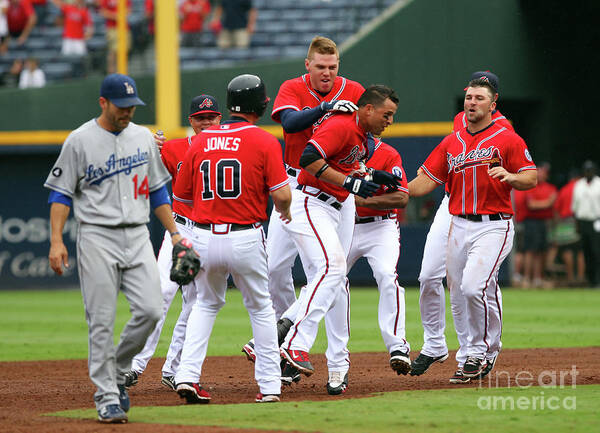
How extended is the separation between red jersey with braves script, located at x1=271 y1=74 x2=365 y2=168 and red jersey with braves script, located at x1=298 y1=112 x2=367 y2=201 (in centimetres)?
28

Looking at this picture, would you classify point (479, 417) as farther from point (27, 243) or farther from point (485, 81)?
point (27, 243)

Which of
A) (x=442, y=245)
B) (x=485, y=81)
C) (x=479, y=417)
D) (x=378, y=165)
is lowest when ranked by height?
(x=479, y=417)

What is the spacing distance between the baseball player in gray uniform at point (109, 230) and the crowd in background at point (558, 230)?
1358cm

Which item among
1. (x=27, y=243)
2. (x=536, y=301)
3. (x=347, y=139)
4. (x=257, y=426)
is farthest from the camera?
(x=27, y=243)

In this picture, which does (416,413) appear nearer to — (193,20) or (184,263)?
(184,263)

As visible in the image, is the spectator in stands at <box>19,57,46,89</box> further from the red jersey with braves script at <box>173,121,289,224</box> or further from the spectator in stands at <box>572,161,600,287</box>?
the red jersey with braves script at <box>173,121,289,224</box>

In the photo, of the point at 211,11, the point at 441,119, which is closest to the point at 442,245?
the point at 441,119

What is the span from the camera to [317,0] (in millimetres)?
21672

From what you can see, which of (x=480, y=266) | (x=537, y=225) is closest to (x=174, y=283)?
(x=480, y=266)

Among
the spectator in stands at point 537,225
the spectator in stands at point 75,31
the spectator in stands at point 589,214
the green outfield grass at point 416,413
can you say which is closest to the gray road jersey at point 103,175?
the green outfield grass at point 416,413

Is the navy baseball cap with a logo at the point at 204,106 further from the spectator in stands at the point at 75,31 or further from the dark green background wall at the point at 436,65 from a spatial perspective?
the spectator in stands at the point at 75,31

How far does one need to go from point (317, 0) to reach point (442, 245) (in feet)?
48.9

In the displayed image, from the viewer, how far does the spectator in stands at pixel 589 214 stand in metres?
18.3

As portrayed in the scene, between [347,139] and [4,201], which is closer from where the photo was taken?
[347,139]
